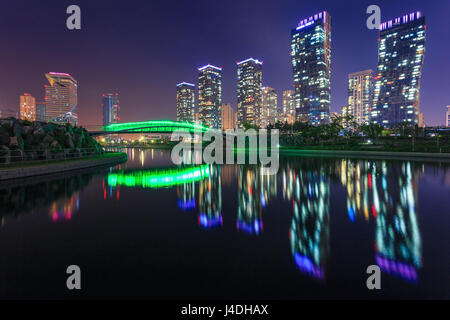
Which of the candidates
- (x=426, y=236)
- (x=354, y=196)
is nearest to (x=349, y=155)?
(x=354, y=196)

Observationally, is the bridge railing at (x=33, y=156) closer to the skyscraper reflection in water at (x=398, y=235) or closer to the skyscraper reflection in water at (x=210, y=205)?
the skyscraper reflection in water at (x=210, y=205)

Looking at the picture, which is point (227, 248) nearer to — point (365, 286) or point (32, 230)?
point (365, 286)

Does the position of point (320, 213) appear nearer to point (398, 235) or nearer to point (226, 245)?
point (398, 235)

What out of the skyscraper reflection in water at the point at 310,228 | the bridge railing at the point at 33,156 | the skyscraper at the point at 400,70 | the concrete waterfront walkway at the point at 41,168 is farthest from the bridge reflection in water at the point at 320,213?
the skyscraper at the point at 400,70

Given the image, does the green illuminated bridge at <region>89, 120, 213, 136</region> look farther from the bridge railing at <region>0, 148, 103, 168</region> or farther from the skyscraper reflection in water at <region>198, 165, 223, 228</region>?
the skyscraper reflection in water at <region>198, 165, 223, 228</region>

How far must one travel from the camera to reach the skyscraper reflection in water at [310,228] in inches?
186

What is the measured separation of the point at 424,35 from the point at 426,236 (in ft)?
761

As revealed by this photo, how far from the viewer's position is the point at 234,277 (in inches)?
165

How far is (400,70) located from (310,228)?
743 feet

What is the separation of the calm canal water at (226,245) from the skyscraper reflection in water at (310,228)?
0.03m

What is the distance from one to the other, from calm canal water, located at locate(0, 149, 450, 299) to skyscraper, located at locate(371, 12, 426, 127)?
19870 centimetres

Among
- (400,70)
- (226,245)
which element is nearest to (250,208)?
(226,245)

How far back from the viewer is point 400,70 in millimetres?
173375

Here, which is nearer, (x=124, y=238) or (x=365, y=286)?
(x=365, y=286)
